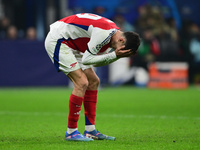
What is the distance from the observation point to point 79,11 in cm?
1812

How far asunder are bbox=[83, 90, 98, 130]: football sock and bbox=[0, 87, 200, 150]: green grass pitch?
39 centimetres

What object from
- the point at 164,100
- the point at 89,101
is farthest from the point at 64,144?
the point at 164,100

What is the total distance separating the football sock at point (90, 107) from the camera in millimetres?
6446

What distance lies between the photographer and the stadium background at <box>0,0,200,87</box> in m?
15.6

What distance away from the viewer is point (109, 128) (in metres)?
7.24

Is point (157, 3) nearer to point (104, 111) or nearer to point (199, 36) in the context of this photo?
point (199, 36)

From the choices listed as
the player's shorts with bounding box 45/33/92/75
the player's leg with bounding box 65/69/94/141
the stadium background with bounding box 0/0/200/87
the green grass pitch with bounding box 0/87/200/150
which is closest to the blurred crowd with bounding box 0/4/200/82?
the stadium background with bounding box 0/0/200/87

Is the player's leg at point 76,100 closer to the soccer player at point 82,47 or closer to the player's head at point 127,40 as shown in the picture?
the soccer player at point 82,47

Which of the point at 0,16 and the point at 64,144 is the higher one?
the point at 0,16

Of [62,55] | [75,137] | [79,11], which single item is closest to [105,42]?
[62,55]

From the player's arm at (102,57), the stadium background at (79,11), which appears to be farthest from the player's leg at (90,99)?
the stadium background at (79,11)

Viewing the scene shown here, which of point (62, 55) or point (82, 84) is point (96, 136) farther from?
point (62, 55)

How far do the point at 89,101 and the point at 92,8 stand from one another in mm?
12045

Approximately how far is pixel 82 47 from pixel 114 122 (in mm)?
2084
